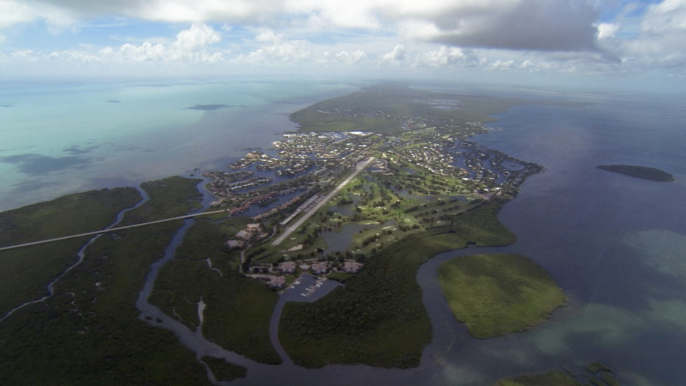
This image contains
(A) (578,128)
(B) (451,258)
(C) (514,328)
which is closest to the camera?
(C) (514,328)

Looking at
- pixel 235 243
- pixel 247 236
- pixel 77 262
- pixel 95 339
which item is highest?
pixel 247 236

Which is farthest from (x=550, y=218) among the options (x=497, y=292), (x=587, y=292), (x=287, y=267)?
(x=287, y=267)

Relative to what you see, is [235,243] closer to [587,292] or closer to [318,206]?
[318,206]

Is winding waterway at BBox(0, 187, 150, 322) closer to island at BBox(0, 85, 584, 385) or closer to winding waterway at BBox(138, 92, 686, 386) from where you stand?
island at BBox(0, 85, 584, 385)

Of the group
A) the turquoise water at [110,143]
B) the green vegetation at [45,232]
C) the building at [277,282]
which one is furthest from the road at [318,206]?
the turquoise water at [110,143]

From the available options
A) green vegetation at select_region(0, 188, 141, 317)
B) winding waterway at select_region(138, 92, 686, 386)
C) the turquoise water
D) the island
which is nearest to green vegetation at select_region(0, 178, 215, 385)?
the island

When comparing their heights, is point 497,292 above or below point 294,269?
above

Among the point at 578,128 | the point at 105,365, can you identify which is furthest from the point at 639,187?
the point at 105,365

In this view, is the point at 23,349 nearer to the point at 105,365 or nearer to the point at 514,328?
the point at 105,365
